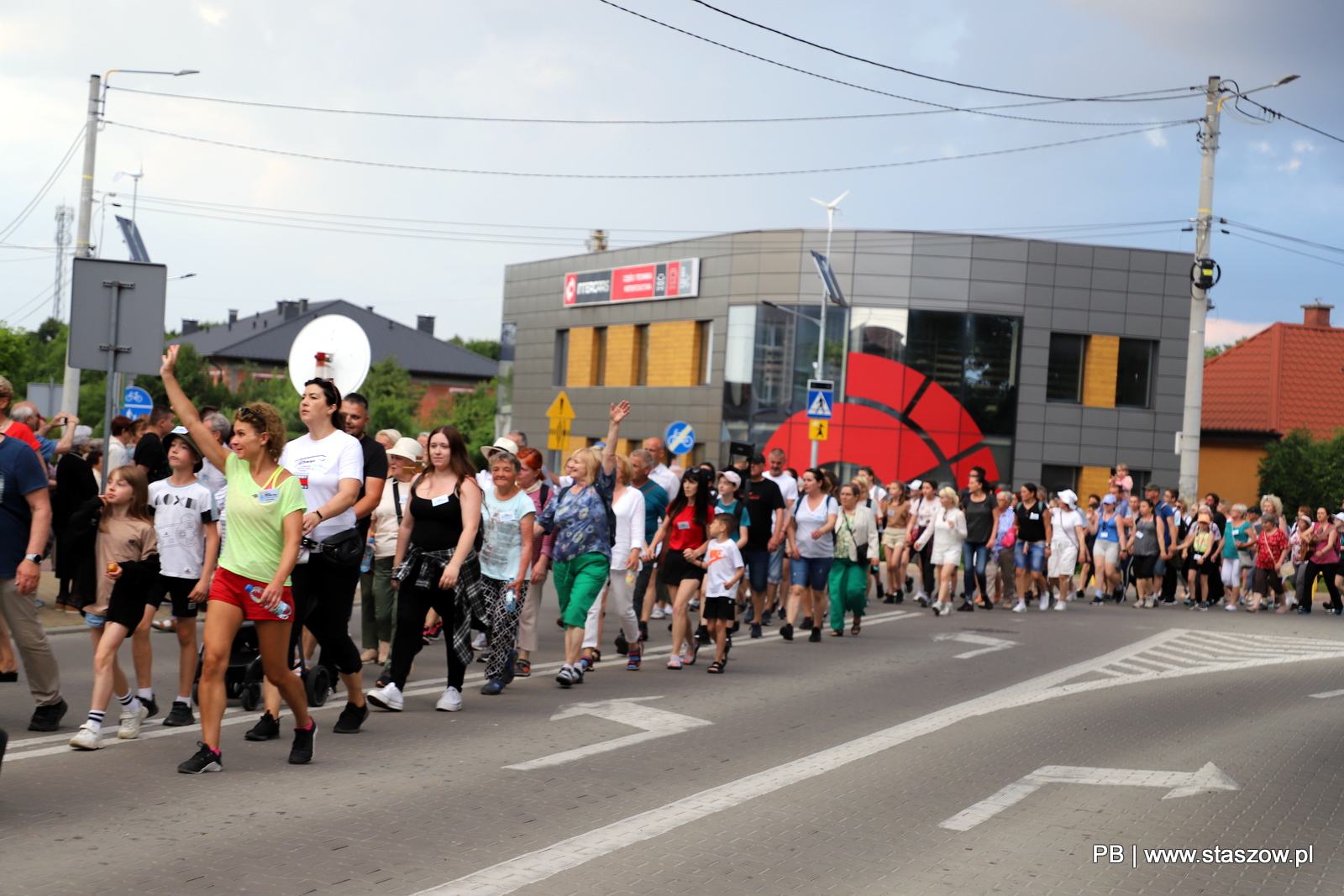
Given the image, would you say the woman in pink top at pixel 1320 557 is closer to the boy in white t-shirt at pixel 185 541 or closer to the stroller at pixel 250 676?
the stroller at pixel 250 676

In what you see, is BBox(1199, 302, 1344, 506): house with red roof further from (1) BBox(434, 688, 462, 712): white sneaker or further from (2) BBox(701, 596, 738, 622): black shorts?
(1) BBox(434, 688, 462, 712): white sneaker

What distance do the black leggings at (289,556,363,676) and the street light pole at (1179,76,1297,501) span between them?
20421 mm

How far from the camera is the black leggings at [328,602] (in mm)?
7262

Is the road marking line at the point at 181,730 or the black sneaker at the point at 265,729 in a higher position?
the black sneaker at the point at 265,729

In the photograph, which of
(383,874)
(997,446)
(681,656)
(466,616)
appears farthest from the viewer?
(997,446)

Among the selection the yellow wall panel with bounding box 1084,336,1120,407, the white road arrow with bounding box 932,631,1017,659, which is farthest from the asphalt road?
the yellow wall panel with bounding box 1084,336,1120,407

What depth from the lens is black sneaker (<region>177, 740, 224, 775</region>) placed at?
6.55 metres

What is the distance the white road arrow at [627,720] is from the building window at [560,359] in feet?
130

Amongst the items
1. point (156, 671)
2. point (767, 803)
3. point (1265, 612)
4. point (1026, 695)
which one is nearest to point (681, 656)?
point (1026, 695)

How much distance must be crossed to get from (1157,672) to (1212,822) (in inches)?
262

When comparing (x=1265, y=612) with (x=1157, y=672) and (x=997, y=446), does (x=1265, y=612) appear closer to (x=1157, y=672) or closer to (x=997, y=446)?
(x=1157, y=672)

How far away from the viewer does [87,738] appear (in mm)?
7012

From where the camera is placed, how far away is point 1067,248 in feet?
129

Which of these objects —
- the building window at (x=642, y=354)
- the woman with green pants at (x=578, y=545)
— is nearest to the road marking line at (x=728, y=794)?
the woman with green pants at (x=578, y=545)
